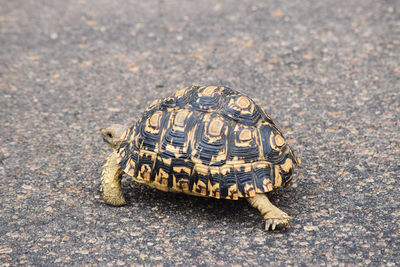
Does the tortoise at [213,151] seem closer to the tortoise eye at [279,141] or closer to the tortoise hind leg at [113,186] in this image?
the tortoise eye at [279,141]

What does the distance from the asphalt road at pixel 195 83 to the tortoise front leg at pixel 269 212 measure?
9cm

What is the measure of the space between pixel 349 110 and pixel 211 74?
1.77 metres

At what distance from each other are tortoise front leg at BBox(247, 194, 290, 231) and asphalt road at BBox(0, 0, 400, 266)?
9 centimetres

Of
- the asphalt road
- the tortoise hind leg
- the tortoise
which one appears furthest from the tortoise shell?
the asphalt road

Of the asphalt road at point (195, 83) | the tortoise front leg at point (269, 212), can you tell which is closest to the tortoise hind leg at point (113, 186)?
the asphalt road at point (195, 83)

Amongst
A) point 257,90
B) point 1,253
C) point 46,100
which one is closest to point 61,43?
point 46,100

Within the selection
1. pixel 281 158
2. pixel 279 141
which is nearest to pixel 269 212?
pixel 281 158

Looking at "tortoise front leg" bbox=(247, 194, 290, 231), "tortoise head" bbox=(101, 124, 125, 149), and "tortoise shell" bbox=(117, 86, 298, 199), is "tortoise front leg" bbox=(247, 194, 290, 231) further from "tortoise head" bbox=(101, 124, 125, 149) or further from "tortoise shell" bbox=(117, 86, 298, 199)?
"tortoise head" bbox=(101, 124, 125, 149)

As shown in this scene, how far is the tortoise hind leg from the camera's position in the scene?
4.08 m

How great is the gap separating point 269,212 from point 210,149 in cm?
60

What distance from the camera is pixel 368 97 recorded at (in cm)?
568

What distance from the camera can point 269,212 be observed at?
12.1ft

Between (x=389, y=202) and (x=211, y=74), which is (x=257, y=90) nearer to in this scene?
(x=211, y=74)

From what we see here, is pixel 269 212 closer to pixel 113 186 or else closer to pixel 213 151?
pixel 213 151
